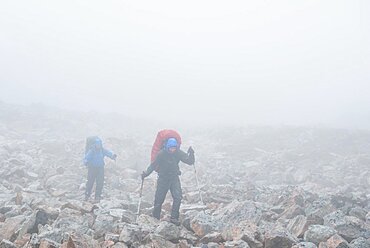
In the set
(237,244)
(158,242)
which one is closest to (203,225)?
(158,242)

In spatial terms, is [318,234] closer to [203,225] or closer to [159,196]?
[203,225]

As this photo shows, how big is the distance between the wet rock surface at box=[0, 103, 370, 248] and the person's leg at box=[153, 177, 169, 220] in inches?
26.2

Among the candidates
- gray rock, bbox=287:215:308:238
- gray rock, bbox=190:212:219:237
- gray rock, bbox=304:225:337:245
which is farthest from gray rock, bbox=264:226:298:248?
gray rock, bbox=190:212:219:237

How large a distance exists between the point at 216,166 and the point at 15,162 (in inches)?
511

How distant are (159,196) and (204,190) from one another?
248 inches

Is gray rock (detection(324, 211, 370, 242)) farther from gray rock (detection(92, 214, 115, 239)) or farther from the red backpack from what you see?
gray rock (detection(92, 214, 115, 239))

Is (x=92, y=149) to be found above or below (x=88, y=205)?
above

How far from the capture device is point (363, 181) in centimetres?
2291

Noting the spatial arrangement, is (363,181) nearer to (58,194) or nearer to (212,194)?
(212,194)

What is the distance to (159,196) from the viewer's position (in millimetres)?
10031

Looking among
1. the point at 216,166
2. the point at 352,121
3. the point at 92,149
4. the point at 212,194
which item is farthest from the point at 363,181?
the point at 352,121

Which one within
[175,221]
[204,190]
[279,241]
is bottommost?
[204,190]

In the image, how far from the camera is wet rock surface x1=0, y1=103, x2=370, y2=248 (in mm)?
7516

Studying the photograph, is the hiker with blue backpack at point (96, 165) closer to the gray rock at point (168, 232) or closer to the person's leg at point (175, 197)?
the person's leg at point (175, 197)
